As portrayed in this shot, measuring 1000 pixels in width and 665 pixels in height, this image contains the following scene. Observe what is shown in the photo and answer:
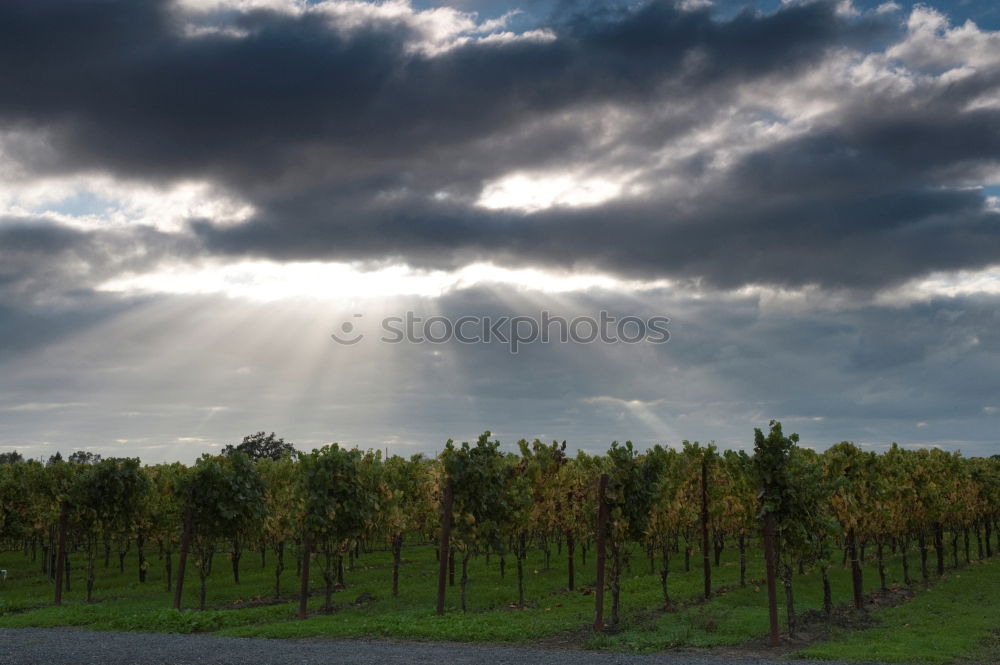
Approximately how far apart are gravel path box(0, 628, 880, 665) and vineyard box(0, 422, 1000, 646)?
2278 millimetres

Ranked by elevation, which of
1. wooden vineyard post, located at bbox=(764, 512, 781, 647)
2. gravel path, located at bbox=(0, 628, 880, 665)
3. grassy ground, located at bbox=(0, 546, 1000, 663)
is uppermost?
wooden vineyard post, located at bbox=(764, 512, 781, 647)

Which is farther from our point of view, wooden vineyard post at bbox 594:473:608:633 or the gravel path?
wooden vineyard post at bbox 594:473:608:633

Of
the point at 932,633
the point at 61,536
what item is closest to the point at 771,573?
the point at 932,633

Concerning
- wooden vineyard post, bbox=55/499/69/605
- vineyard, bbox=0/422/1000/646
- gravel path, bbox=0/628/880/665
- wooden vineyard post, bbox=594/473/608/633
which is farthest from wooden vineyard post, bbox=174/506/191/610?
wooden vineyard post, bbox=594/473/608/633

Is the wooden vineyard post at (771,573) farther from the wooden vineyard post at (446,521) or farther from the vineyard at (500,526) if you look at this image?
the wooden vineyard post at (446,521)

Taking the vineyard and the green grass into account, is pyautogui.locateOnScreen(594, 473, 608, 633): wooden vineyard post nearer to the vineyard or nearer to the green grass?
the vineyard

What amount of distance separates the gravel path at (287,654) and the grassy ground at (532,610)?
71.6 inches

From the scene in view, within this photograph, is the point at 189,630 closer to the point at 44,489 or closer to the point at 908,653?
the point at 908,653

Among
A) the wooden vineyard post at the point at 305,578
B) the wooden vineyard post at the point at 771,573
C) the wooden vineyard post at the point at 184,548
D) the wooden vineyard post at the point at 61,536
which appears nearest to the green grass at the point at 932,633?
the wooden vineyard post at the point at 771,573

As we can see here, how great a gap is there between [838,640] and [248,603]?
2604 centimetres

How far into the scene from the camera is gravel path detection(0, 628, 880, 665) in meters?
19.3

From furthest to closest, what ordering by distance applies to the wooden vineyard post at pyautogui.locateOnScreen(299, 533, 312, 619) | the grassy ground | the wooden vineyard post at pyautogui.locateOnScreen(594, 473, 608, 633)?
1. the wooden vineyard post at pyautogui.locateOnScreen(299, 533, 312, 619)
2. the wooden vineyard post at pyautogui.locateOnScreen(594, 473, 608, 633)
3. the grassy ground

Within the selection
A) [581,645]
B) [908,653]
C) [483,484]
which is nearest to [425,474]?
[483,484]

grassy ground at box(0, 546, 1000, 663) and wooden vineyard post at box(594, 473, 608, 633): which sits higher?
wooden vineyard post at box(594, 473, 608, 633)
